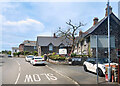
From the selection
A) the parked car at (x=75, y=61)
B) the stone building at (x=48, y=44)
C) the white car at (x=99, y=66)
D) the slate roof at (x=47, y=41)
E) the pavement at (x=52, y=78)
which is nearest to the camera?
the pavement at (x=52, y=78)

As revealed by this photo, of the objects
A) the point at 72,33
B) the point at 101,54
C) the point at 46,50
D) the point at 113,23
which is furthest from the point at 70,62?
the point at 46,50

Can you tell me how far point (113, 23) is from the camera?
29859 mm

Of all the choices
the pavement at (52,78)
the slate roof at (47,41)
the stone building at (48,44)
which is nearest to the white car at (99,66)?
the pavement at (52,78)

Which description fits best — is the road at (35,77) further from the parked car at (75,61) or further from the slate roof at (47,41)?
the slate roof at (47,41)

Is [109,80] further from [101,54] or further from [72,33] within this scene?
[72,33]

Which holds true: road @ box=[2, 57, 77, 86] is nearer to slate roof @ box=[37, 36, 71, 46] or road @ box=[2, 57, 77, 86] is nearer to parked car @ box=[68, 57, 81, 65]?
parked car @ box=[68, 57, 81, 65]

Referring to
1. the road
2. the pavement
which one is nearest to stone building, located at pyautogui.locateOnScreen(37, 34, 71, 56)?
the road

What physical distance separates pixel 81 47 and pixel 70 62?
39.7ft

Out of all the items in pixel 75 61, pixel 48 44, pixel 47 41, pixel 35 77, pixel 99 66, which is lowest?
pixel 35 77

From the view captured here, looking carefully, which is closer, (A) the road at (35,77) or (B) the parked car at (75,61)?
(A) the road at (35,77)

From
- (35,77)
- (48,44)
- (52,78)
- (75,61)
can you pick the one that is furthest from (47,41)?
(52,78)

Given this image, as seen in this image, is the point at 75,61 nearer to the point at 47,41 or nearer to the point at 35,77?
the point at 35,77

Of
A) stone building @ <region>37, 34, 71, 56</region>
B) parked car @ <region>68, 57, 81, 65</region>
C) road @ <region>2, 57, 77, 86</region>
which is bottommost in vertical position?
road @ <region>2, 57, 77, 86</region>

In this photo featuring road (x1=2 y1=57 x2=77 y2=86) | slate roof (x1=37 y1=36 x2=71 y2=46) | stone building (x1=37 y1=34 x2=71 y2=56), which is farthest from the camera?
slate roof (x1=37 y1=36 x2=71 y2=46)
